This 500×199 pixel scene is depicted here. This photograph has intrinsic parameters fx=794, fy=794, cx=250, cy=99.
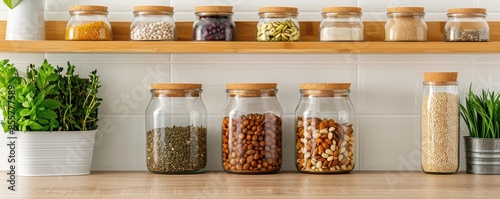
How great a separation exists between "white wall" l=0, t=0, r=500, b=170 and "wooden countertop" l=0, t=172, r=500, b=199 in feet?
0.34

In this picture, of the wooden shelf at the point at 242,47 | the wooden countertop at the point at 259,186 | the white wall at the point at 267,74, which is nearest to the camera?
the wooden countertop at the point at 259,186

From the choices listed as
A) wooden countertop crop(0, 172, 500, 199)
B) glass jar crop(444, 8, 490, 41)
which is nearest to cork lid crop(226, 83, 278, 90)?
wooden countertop crop(0, 172, 500, 199)

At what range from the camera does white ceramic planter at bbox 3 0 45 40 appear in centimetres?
195

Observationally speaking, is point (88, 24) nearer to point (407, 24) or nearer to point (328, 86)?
point (328, 86)

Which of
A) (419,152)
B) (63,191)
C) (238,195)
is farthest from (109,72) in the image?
(419,152)

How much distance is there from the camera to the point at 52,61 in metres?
2.04

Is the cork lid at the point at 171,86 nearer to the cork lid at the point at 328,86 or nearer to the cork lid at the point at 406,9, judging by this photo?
the cork lid at the point at 328,86

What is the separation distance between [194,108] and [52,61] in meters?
0.40

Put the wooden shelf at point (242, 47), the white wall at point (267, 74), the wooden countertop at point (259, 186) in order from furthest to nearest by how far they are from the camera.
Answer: the white wall at point (267, 74), the wooden shelf at point (242, 47), the wooden countertop at point (259, 186)

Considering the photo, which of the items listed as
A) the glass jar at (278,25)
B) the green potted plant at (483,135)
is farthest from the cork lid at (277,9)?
the green potted plant at (483,135)

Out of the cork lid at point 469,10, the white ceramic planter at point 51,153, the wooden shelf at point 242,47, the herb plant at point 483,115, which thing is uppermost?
the cork lid at point 469,10

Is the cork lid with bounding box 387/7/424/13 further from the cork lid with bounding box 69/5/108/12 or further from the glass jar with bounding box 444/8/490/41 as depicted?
the cork lid with bounding box 69/5/108/12

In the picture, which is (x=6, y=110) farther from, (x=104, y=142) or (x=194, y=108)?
(x=194, y=108)

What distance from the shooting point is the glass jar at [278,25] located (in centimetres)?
193
